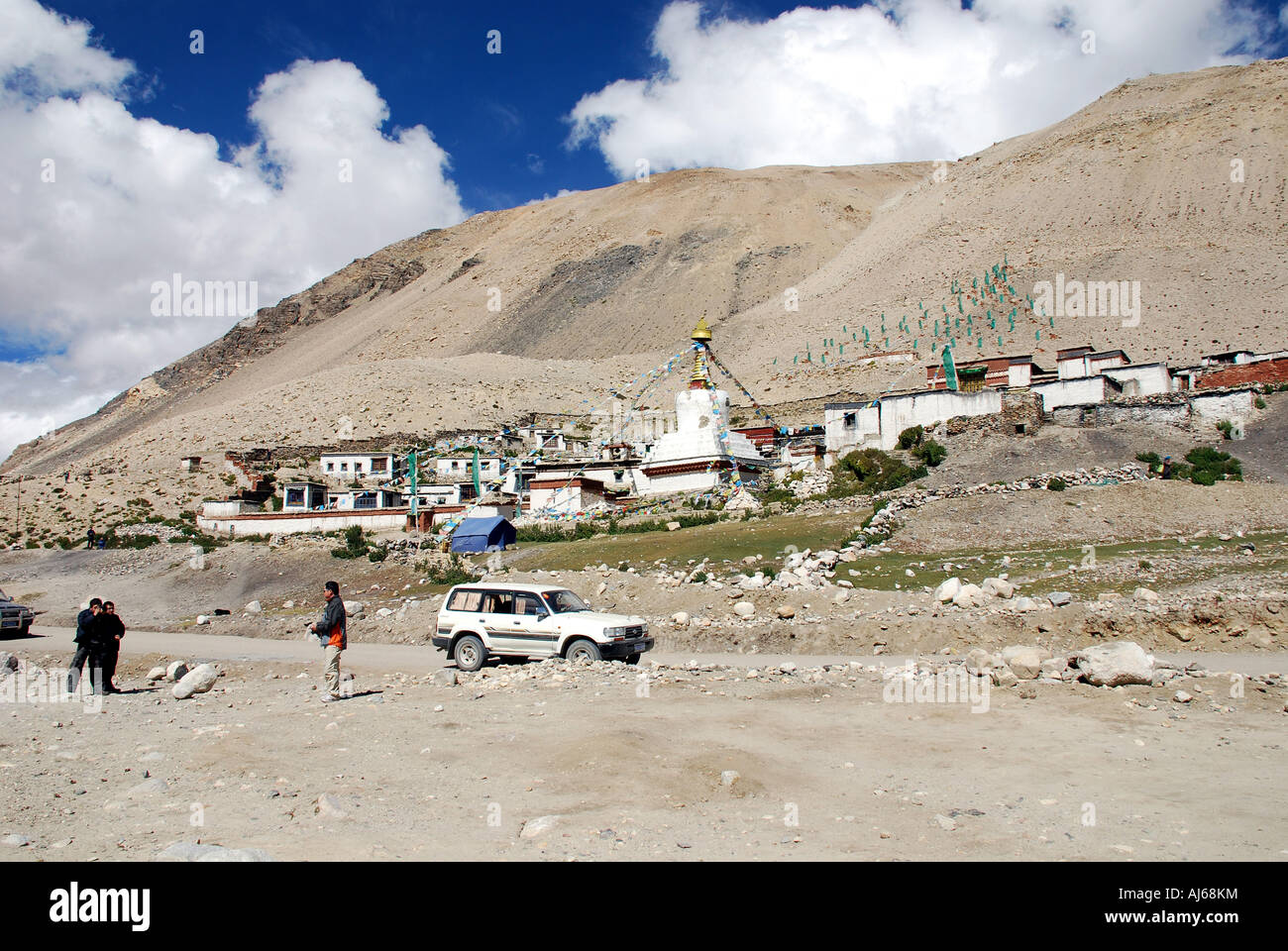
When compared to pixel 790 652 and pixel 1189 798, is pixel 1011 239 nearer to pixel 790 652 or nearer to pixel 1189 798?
pixel 790 652

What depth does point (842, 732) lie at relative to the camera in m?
9.41

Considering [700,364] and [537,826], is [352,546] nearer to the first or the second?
[700,364]

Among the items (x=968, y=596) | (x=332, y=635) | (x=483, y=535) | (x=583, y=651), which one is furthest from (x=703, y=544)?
(x=332, y=635)

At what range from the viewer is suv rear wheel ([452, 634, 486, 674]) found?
574 inches

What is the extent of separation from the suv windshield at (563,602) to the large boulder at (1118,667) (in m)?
8.07

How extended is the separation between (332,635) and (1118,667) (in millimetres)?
10405

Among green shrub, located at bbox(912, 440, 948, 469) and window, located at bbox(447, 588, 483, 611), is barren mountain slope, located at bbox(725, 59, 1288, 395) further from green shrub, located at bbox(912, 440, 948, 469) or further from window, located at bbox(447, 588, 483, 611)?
window, located at bbox(447, 588, 483, 611)

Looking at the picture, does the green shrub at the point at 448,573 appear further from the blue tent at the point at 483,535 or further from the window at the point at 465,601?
the window at the point at 465,601

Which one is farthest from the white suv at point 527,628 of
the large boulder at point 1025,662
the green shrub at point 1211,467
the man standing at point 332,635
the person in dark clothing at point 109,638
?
the green shrub at point 1211,467

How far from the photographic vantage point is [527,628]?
1443 cm

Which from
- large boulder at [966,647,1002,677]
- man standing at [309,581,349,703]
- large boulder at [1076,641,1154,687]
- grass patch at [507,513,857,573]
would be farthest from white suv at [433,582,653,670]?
grass patch at [507,513,857,573]

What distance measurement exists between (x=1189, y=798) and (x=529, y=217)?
182 m

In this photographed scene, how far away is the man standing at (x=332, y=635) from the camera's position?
37.3ft
